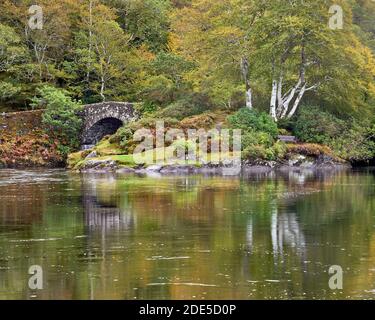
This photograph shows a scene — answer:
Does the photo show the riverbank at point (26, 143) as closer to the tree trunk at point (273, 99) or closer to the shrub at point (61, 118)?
the shrub at point (61, 118)

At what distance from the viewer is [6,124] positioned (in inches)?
1895

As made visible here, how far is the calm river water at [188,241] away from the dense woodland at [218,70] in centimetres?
1675

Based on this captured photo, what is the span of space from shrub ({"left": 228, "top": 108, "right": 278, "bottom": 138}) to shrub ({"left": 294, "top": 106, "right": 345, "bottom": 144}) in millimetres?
2159

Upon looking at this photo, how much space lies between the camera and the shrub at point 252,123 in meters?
42.7

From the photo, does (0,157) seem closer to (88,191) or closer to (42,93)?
(42,93)

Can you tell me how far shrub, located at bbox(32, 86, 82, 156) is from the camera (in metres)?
47.9

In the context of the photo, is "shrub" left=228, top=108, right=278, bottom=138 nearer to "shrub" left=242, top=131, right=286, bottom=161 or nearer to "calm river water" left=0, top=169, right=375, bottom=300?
"shrub" left=242, top=131, right=286, bottom=161

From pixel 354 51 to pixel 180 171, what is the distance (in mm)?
13351

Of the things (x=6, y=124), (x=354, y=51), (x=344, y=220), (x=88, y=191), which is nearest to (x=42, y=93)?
(x=6, y=124)

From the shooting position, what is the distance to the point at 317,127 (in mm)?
44156

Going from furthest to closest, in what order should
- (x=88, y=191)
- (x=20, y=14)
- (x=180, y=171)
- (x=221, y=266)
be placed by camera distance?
1. (x=20, y=14)
2. (x=180, y=171)
3. (x=88, y=191)
4. (x=221, y=266)

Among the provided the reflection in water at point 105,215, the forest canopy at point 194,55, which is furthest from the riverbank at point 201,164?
the reflection in water at point 105,215

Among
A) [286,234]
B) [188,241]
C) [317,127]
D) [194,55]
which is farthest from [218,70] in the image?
[188,241]

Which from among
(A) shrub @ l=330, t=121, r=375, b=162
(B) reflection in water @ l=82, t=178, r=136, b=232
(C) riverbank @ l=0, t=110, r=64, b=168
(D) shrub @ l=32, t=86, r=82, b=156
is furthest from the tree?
(B) reflection in water @ l=82, t=178, r=136, b=232
